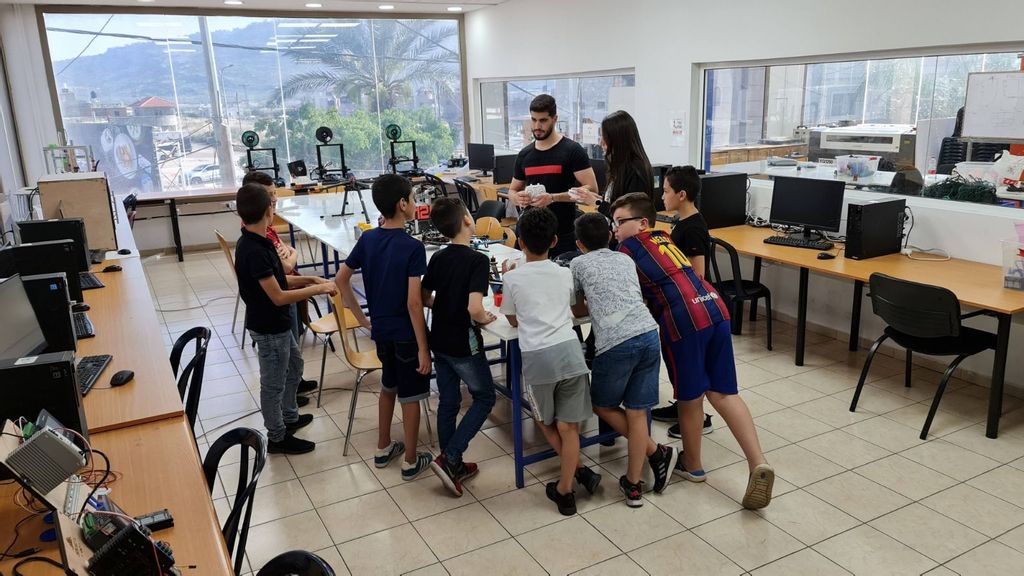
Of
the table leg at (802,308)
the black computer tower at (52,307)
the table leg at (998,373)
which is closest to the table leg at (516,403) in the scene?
the black computer tower at (52,307)

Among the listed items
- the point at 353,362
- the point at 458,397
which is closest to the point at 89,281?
the point at 353,362

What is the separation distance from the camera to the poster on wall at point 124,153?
841 centimetres

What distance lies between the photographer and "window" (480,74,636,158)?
23.9ft

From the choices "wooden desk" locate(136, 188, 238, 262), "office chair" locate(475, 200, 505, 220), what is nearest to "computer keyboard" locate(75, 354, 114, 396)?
"office chair" locate(475, 200, 505, 220)

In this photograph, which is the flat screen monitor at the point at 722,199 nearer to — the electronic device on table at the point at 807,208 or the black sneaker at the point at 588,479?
the electronic device on table at the point at 807,208

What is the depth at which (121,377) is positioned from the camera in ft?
9.06

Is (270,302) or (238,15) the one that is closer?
(270,302)

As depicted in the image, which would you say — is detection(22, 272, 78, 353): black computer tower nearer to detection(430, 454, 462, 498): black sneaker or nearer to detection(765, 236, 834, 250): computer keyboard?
detection(430, 454, 462, 498): black sneaker

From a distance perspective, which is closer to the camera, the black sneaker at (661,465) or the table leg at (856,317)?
the black sneaker at (661,465)

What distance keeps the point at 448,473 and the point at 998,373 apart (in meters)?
2.68

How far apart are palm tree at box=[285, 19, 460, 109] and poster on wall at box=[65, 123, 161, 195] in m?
1.79

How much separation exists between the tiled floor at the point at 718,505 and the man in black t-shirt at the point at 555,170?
1127 millimetres

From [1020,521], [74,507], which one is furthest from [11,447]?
[1020,521]

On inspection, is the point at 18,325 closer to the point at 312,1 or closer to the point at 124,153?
the point at 312,1
